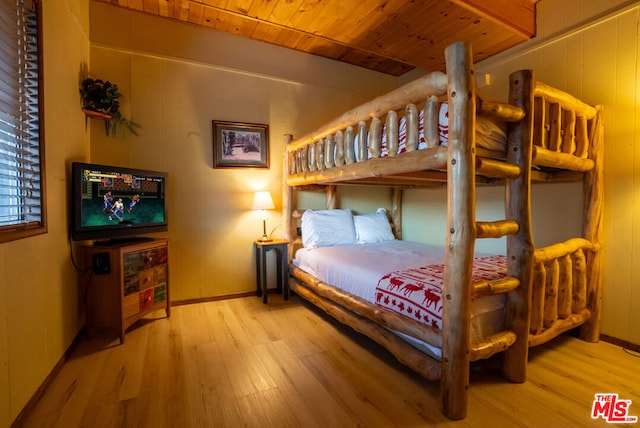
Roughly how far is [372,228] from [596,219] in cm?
191

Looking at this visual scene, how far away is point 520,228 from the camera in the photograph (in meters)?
1.63

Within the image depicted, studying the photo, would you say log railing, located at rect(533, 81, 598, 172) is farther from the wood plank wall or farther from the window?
the window

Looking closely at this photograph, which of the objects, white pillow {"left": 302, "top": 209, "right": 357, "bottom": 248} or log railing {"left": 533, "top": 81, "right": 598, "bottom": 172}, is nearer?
log railing {"left": 533, "top": 81, "right": 598, "bottom": 172}

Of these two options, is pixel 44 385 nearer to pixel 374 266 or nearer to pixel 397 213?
pixel 374 266

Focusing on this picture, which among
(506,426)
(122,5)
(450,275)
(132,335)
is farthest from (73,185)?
(506,426)

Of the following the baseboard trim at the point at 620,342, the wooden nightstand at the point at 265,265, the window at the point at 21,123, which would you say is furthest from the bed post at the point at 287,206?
the baseboard trim at the point at 620,342

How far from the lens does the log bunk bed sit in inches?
54.4

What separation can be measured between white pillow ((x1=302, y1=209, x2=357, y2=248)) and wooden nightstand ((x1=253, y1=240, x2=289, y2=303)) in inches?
10.7

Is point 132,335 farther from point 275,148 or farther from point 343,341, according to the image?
point 275,148


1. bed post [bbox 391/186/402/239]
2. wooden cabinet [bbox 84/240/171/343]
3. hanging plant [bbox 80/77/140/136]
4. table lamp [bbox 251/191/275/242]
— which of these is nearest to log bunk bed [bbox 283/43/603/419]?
table lamp [bbox 251/191/275/242]

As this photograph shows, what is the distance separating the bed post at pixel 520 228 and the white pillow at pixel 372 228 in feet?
5.79

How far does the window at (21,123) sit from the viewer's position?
1342 millimetres

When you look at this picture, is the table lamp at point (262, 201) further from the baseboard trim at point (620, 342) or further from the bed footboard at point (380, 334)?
the baseboard trim at point (620, 342)

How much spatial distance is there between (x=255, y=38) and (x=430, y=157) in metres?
2.70
